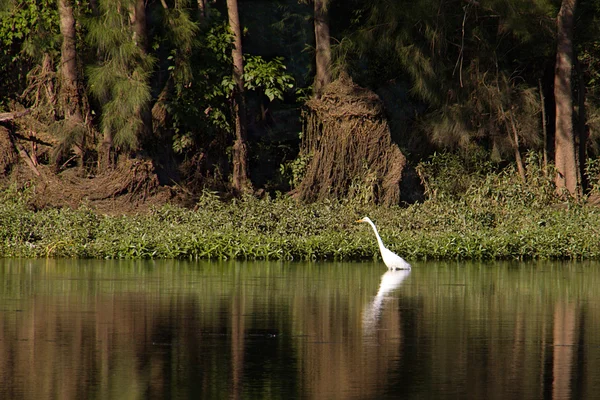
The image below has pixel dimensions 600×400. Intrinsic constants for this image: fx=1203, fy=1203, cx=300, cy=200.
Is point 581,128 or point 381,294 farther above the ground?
point 581,128

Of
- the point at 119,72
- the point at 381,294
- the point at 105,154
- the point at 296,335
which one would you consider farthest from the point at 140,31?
the point at 296,335

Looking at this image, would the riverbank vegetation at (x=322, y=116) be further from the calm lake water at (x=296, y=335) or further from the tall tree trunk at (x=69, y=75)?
the calm lake water at (x=296, y=335)

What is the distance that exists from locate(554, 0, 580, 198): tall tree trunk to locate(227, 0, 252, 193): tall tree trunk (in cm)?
779

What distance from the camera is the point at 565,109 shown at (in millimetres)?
29766

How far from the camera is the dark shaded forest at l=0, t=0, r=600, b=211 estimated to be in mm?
28719

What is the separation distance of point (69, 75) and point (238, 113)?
4.43 meters

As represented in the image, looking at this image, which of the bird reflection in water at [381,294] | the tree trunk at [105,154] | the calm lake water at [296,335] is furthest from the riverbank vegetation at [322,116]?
the calm lake water at [296,335]

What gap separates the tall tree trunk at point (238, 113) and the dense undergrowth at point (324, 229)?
158 cm

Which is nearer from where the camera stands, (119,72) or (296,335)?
(296,335)

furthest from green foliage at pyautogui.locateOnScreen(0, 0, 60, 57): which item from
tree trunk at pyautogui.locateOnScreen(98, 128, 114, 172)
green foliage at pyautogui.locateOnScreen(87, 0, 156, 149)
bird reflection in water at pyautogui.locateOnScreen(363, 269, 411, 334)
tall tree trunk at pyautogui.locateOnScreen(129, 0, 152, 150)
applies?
bird reflection in water at pyautogui.locateOnScreen(363, 269, 411, 334)

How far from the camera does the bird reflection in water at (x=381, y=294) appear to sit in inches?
506

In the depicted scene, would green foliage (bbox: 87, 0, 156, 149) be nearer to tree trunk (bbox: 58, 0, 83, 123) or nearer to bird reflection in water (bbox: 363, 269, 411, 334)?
tree trunk (bbox: 58, 0, 83, 123)

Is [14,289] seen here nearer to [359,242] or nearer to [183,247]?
[183,247]

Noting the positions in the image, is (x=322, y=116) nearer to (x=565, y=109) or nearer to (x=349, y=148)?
(x=349, y=148)
